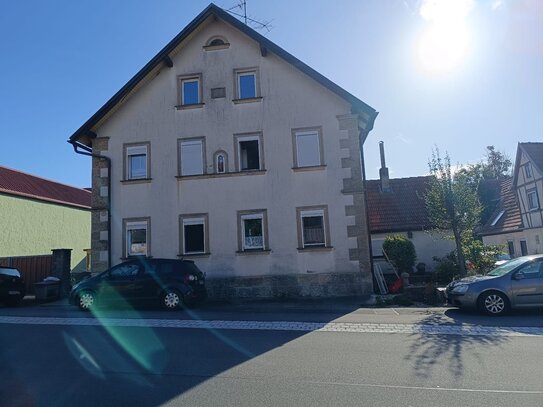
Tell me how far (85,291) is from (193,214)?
470cm

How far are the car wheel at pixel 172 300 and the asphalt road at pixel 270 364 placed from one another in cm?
216

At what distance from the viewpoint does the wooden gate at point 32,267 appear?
743 inches

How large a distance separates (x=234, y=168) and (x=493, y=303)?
952cm

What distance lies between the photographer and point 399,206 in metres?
25.9

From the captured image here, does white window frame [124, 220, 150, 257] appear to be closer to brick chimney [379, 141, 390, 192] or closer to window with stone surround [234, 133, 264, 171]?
window with stone surround [234, 133, 264, 171]

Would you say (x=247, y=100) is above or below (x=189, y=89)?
below

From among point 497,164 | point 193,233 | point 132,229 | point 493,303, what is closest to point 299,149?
point 193,233

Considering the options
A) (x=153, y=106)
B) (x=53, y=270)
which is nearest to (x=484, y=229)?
(x=153, y=106)

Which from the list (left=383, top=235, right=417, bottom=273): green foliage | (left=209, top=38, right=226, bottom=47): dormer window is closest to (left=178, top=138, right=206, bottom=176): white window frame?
(left=209, top=38, right=226, bottom=47): dormer window

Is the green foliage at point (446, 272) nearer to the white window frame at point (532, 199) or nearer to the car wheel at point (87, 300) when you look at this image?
the white window frame at point (532, 199)

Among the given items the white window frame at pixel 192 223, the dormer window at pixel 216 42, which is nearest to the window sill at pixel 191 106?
the dormer window at pixel 216 42

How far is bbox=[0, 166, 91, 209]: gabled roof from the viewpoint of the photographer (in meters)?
25.8

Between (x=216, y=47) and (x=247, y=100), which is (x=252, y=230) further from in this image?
(x=216, y=47)

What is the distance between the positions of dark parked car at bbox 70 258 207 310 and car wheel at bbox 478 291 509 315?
762cm
